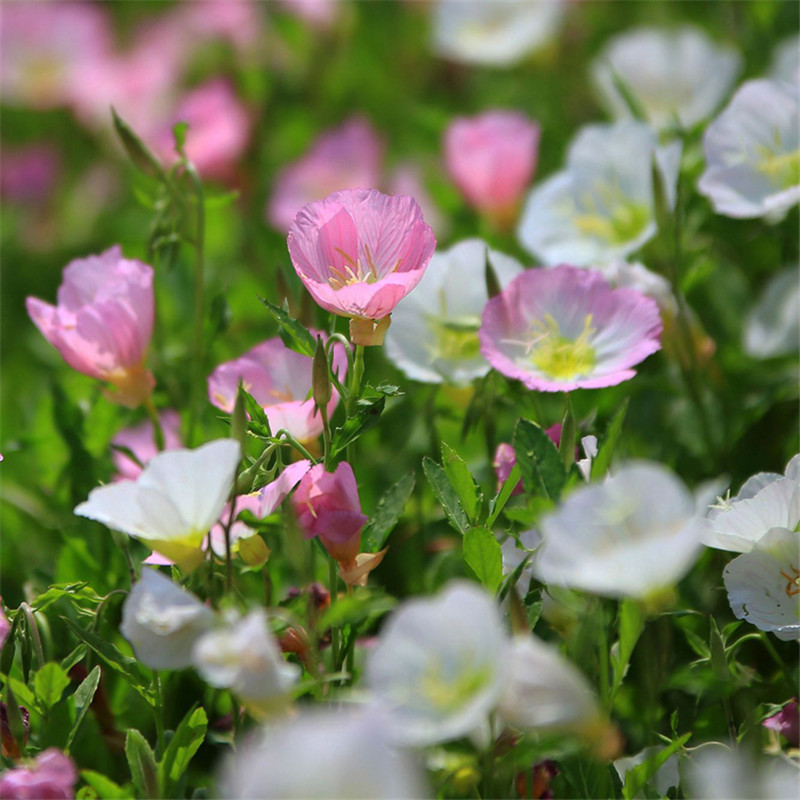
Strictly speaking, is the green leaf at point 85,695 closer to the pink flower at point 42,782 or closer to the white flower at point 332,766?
Answer: the pink flower at point 42,782

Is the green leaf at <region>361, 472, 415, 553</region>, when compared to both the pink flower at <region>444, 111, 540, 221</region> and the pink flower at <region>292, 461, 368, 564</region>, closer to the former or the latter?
the pink flower at <region>292, 461, 368, 564</region>

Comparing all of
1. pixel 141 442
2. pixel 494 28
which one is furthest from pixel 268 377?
pixel 494 28

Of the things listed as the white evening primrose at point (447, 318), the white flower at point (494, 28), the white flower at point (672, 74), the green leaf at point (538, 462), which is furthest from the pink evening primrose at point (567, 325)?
the white flower at point (494, 28)

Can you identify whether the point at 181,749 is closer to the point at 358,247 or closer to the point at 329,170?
the point at 358,247

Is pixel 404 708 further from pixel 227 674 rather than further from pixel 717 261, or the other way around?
pixel 717 261

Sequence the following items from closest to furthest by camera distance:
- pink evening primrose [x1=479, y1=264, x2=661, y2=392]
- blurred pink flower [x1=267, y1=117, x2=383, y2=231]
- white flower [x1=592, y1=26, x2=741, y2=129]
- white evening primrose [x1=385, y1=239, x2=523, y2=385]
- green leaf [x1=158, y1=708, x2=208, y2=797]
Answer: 1. green leaf [x1=158, y1=708, x2=208, y2=797]
2. pink evening primrose [x1=479, y1=264, x2=661, y2=392]
3. white evening primrose [x1=385, y1=239, x2=523, y2=385]
4. white flower [x1=592, y1=26, x2=741, y2=129]
5. blurred pink flower [x1=267, y1=117, x2=383, y2=231]

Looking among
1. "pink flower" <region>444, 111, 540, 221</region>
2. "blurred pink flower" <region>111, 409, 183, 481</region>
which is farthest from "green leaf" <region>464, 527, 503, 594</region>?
"pink flower" <region>444, 111, 540, 221</region>

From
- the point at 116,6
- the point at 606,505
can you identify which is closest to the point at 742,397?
the point at 606,505
